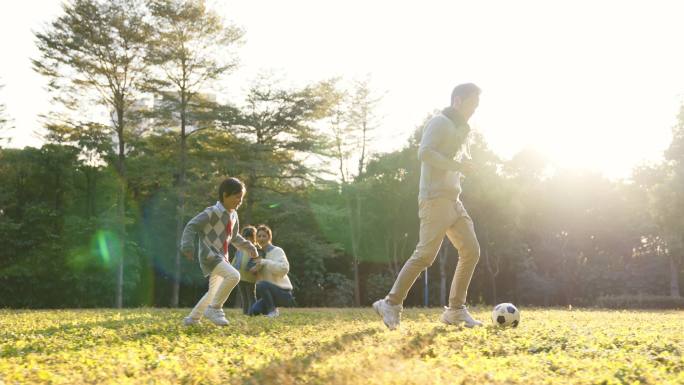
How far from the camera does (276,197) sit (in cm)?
3394

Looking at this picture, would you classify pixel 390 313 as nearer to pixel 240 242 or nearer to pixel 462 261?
pixel 462 261

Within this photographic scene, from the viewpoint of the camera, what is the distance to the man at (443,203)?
7.39 m

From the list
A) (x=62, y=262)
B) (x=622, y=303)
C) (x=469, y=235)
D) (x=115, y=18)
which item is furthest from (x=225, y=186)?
(x=62, y=262)

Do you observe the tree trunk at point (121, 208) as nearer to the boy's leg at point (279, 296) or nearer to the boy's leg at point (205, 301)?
the boy's leg at point (279, 296)

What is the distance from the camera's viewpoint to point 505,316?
7.88 m

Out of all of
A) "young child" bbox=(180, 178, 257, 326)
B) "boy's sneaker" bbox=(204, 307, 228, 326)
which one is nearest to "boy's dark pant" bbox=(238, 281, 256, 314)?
"young child" bbox=(180, 178, 257, 326)

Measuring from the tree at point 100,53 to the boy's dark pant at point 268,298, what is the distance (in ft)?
60.3

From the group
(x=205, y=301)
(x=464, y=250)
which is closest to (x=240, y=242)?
(x=205, y=301)

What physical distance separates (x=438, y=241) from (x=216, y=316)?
2.77m

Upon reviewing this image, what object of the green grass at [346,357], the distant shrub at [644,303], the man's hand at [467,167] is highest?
the man's hand at [467,167]

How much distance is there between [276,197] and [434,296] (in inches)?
562

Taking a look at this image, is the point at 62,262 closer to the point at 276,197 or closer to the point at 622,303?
the point at 276,197

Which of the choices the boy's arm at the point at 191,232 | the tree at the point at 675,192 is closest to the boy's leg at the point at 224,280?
the boy's arm at the point at 191,232

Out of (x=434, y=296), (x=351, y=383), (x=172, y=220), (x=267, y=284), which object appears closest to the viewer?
(x=351, y=383)
